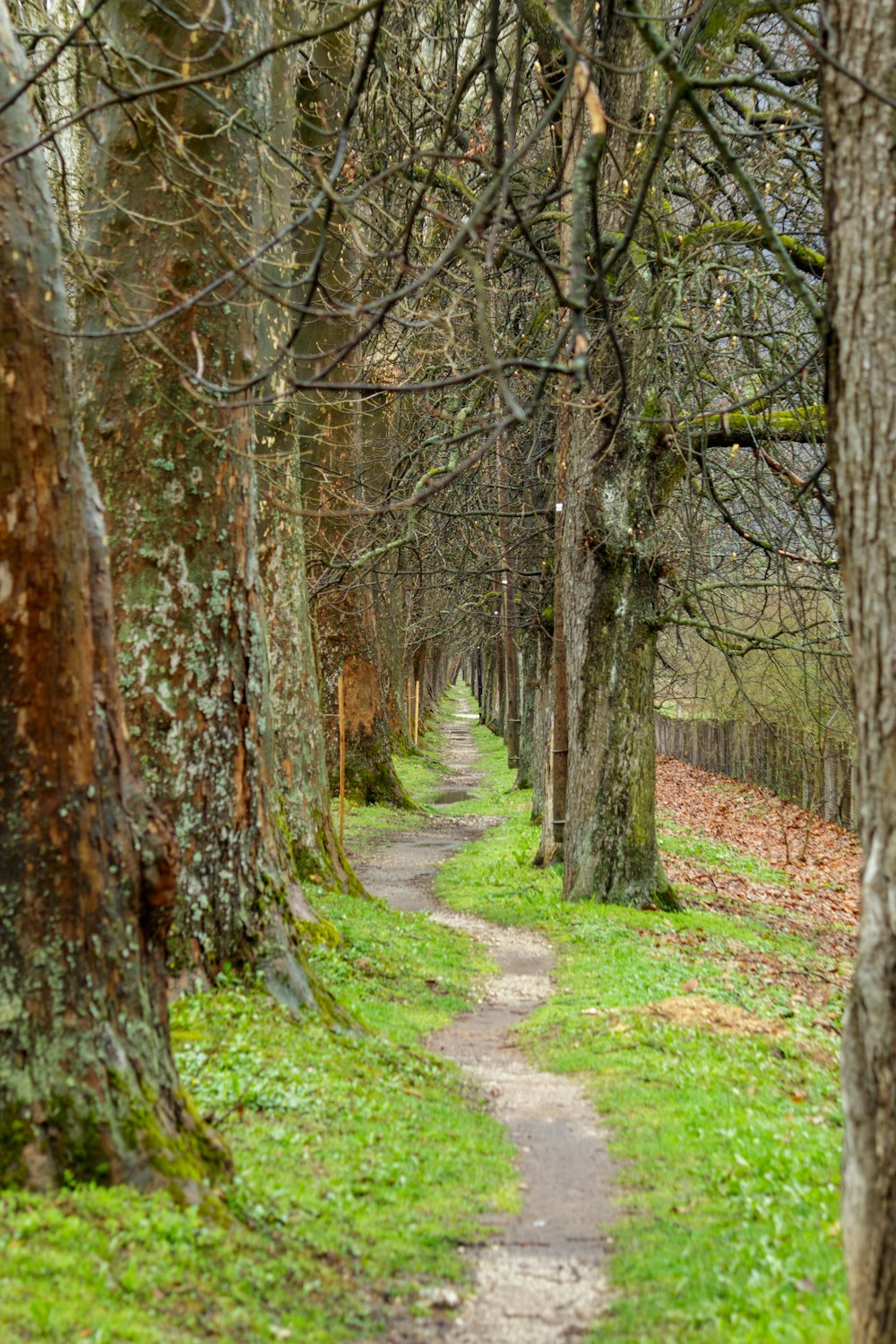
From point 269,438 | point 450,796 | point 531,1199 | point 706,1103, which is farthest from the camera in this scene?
point 450,796

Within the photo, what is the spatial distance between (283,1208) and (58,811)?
1928mm

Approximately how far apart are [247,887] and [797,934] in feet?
32.5

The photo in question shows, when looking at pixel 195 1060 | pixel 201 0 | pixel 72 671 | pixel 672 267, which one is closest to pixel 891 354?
pixel 72 671

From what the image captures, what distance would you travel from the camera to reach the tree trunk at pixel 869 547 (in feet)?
10.2

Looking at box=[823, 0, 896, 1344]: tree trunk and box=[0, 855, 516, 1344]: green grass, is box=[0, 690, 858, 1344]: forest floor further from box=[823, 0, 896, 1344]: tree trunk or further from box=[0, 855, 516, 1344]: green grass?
box=[823, 0, 896, 1344]: tree trunk

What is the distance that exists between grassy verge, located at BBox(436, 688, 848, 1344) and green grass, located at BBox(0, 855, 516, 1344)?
788 mm

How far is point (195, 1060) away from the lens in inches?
231

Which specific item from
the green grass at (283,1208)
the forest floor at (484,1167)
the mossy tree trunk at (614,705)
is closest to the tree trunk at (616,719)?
the mossy tree trunk at (614,705)

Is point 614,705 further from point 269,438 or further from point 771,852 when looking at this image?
point 771,852

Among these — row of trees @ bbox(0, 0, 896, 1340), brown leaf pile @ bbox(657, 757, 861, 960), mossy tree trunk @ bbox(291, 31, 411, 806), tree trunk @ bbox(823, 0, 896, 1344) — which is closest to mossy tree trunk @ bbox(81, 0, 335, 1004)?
row of trees @ bbox(0, 0, 896, 1340)

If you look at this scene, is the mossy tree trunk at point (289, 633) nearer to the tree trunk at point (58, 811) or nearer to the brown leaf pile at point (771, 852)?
the brown leaf pile at point (771, 852)

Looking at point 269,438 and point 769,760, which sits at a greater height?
point 269,438

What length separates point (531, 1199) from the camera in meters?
5.63

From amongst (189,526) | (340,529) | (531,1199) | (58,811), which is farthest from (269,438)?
(58,811)
